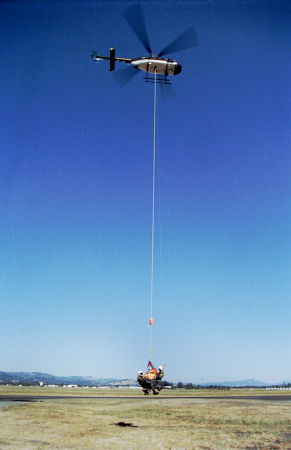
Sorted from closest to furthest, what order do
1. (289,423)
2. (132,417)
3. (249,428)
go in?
1. (249,428)
2. (289,423)
3. (132,417)

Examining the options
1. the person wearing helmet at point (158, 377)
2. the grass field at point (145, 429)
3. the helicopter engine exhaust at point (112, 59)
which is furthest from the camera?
the helicopter engine exhaust at point (112, 59)

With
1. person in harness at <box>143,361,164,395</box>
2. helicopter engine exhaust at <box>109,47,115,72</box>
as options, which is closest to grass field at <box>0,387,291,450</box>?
person in harness at <box>143,361,164,395</box>

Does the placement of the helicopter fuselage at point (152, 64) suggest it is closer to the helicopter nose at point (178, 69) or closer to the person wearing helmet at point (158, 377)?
the helicopter nose at point (178, 69)

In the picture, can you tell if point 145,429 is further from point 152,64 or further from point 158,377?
point 152,64

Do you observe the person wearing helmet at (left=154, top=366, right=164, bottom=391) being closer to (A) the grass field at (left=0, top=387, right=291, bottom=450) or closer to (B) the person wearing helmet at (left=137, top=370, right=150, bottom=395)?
(B) the person wearing helmet at (left=137, top=370, right=150, bottom=395)

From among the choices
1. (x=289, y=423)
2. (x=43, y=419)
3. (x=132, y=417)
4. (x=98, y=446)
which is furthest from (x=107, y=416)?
(x=289, y=423)

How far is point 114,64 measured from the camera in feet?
68.7

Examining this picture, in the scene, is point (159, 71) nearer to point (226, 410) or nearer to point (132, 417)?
point (132, 417)

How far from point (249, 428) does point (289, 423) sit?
364 centimetres

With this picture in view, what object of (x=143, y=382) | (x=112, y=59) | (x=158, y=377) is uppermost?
(x=112, y=59)

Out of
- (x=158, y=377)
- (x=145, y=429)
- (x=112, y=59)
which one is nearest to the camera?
(x=158, y=377)

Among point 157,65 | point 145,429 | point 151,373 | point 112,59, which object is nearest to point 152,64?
point 157,65

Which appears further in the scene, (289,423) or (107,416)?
(107,416)

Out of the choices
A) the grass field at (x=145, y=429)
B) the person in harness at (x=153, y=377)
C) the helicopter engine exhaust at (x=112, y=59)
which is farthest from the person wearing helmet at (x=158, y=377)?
the helicopter engine exhaust at (x=112, y=59)
